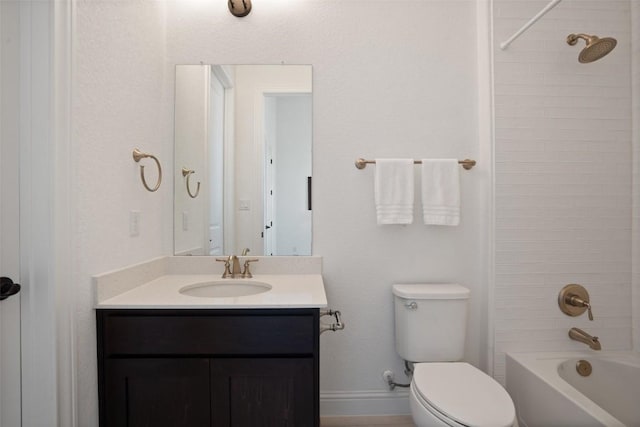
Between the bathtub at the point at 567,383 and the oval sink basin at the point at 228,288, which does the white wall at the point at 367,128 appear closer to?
the bathtub at the point at 567,383

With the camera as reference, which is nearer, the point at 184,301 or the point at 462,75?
the point at 184,301

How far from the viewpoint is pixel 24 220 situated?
38.4 inches

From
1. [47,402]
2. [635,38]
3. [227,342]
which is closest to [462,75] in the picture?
[635,38]

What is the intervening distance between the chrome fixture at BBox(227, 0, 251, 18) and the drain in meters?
2.43

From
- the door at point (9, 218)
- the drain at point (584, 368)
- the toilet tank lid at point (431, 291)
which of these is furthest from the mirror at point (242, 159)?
the drain at point (584, 368)

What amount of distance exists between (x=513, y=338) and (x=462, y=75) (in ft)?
4.63

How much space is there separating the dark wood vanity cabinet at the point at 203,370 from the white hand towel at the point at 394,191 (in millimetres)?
766

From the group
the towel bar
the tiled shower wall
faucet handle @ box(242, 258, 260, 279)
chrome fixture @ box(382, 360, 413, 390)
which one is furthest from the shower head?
faucet handle @ box(242, 258, 260, 279)

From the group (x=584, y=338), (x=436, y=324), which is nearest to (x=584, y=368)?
(x=584, y=338)

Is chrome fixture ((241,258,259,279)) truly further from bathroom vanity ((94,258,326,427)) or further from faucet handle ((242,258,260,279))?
bathroom vanity ((94,258,326,427))

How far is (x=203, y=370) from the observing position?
115 cm

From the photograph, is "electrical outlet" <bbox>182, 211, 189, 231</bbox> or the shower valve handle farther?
"electrical outlet" <bbox>182, 211, 189, 231</bbox>

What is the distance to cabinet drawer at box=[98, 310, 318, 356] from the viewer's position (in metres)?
1.15

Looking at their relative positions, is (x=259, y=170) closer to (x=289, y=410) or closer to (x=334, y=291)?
(x=334, y=291)
